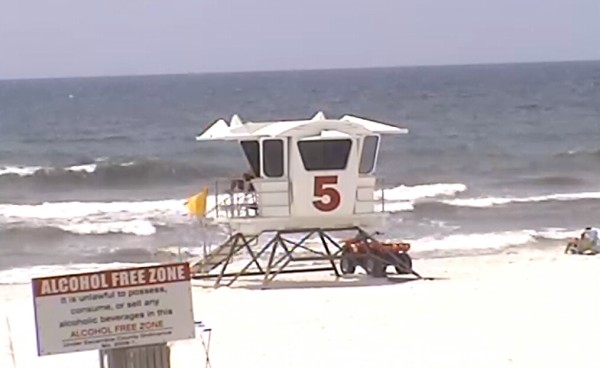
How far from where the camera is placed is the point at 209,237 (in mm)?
27297

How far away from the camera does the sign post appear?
917 cm

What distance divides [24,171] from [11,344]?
33.0 m

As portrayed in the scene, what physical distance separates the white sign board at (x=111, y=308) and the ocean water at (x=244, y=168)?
14.2 metres

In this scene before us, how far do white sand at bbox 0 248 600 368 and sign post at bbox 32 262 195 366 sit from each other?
3.53m

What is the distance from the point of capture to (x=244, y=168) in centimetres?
4719

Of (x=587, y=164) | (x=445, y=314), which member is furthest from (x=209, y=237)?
(x=587, y=164)

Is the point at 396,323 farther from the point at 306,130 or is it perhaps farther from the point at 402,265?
the point at 402,265

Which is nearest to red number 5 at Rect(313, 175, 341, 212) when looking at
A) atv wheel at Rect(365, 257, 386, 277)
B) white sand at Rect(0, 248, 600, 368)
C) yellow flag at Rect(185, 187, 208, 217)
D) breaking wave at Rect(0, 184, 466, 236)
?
white sand at Rect(0, 248, 600, 368)

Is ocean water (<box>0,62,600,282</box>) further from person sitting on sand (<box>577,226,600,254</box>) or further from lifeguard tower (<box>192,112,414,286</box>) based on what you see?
lifeguard tower (<box>192,112,414,286</box>)

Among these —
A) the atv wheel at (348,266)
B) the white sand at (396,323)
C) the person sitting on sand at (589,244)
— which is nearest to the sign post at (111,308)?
the white sand at (396,323)

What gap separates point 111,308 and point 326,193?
32.9 feet

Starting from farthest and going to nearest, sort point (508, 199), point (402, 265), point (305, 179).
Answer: point (508, 199), point (402, 265), point (305, 179)

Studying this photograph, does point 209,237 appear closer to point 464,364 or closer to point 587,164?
point 464,364

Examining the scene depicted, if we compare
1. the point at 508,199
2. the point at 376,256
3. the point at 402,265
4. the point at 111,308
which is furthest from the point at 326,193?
the point at 508,199
